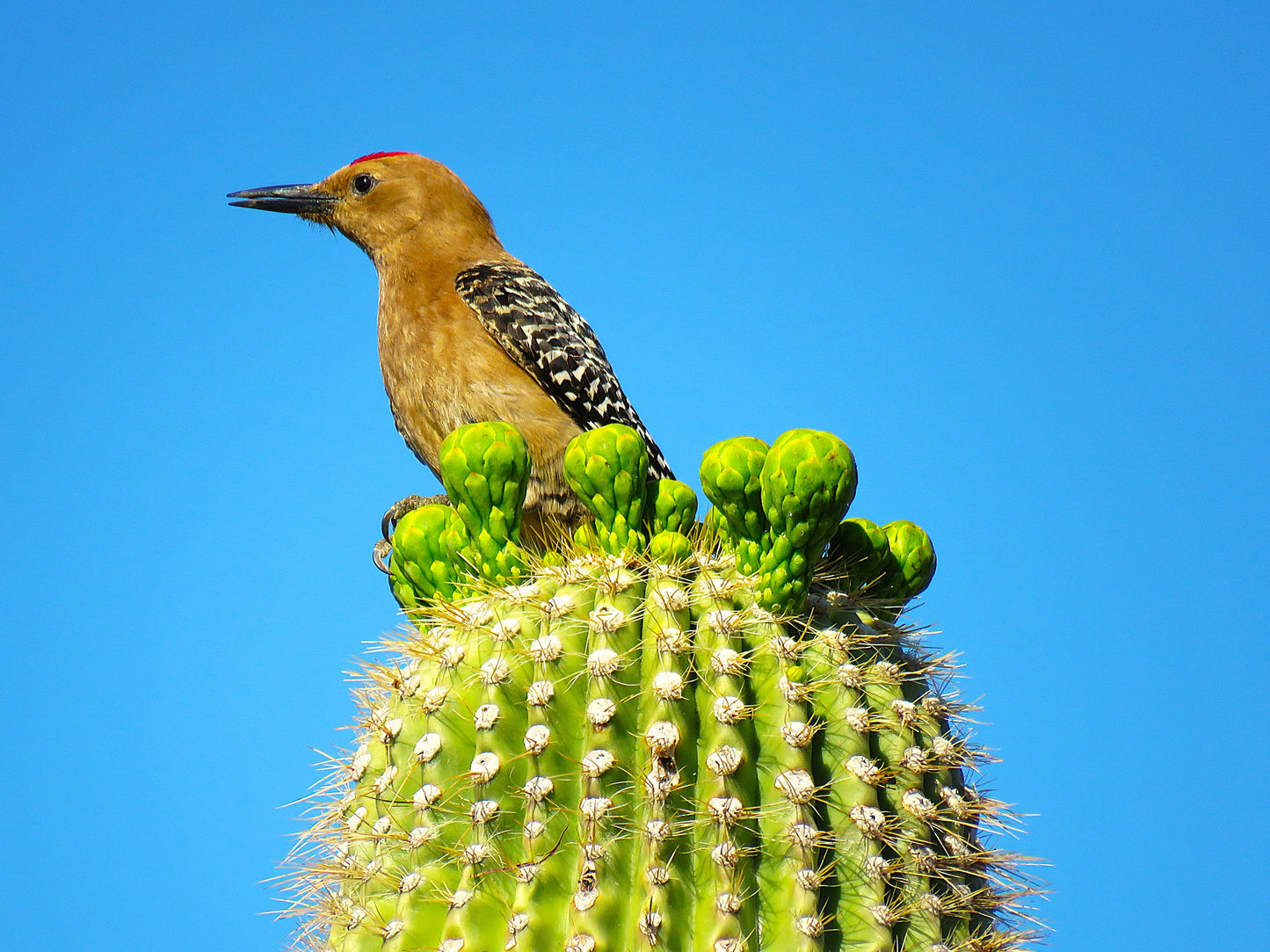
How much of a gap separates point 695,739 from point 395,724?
0.54 meters

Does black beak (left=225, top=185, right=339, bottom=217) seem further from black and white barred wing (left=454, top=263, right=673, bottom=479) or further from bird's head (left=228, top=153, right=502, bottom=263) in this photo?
black and white barred wing (left=454, top=263, right=673, bottom=479)

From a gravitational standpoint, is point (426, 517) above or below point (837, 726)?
above

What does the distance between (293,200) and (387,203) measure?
1.32ft

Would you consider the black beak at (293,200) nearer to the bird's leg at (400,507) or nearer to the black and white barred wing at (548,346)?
the black and white barred wing at (548,346)

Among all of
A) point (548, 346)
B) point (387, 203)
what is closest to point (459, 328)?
point (548, 346)

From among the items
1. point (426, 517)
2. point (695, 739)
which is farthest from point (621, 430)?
point (695, 739)

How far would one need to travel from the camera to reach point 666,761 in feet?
5.55

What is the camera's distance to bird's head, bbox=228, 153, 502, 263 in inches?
171

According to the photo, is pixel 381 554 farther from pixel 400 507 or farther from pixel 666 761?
pixel 666 761

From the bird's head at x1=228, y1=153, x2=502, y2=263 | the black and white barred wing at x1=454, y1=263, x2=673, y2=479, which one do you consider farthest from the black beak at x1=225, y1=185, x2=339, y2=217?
the black and white barred wing at x1=454, y1=263, x2=673, y2=479

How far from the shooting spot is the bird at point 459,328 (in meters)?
3.79

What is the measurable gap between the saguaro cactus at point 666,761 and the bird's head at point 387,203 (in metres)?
2.51

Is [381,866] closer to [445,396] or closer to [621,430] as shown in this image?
[621,430]

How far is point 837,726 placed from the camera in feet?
5.84
